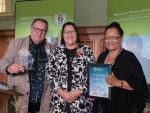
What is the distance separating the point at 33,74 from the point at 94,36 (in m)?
1.66

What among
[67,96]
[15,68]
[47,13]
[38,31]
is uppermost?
[47,13]

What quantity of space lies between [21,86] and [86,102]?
887 millimetres

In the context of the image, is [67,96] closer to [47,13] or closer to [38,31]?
[38,31]

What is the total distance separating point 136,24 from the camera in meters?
2.32

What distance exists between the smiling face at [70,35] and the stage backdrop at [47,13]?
855 mm

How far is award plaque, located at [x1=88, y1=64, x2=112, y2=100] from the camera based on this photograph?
1.44 metres

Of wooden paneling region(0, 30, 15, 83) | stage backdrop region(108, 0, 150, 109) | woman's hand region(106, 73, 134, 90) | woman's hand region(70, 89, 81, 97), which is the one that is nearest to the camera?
woman's hand region(106, 73, 134, 90)

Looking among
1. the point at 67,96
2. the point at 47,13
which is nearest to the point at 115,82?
the point at 67,96

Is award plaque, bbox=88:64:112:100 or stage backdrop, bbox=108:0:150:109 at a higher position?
stage backdrop, bbox=108:0:150:109

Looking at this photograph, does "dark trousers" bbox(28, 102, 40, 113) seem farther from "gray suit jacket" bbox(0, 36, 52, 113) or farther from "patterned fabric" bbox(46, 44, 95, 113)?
"patterned fabric" bbox(46, 44, 95, 113)

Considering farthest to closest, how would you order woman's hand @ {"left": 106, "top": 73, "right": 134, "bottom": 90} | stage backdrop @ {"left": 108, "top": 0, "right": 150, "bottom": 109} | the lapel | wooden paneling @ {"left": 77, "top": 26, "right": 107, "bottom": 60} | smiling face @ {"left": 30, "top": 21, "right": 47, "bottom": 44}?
wooden paneling @ {"left": 77, "top": 26, "right": 107, "bottom": 60} < stage backdrop @ {"left": 108, "top": 0, "right": 150, "bottom": 109} < smiling face @ {"left": 30, "top": 21, "right": 47, "bottom": 44} < the lapel < woman's hand @ {"left": 106, "top": 73, "right": 134, "bottom": 90}

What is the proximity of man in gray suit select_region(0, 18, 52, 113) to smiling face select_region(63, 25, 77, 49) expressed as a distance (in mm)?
382

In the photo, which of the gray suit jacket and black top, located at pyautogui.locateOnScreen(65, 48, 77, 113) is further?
the gray suit jacket

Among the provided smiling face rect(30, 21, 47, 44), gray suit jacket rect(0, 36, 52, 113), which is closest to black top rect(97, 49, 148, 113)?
gray suit jacket rect(0, 36, 52, 113)
